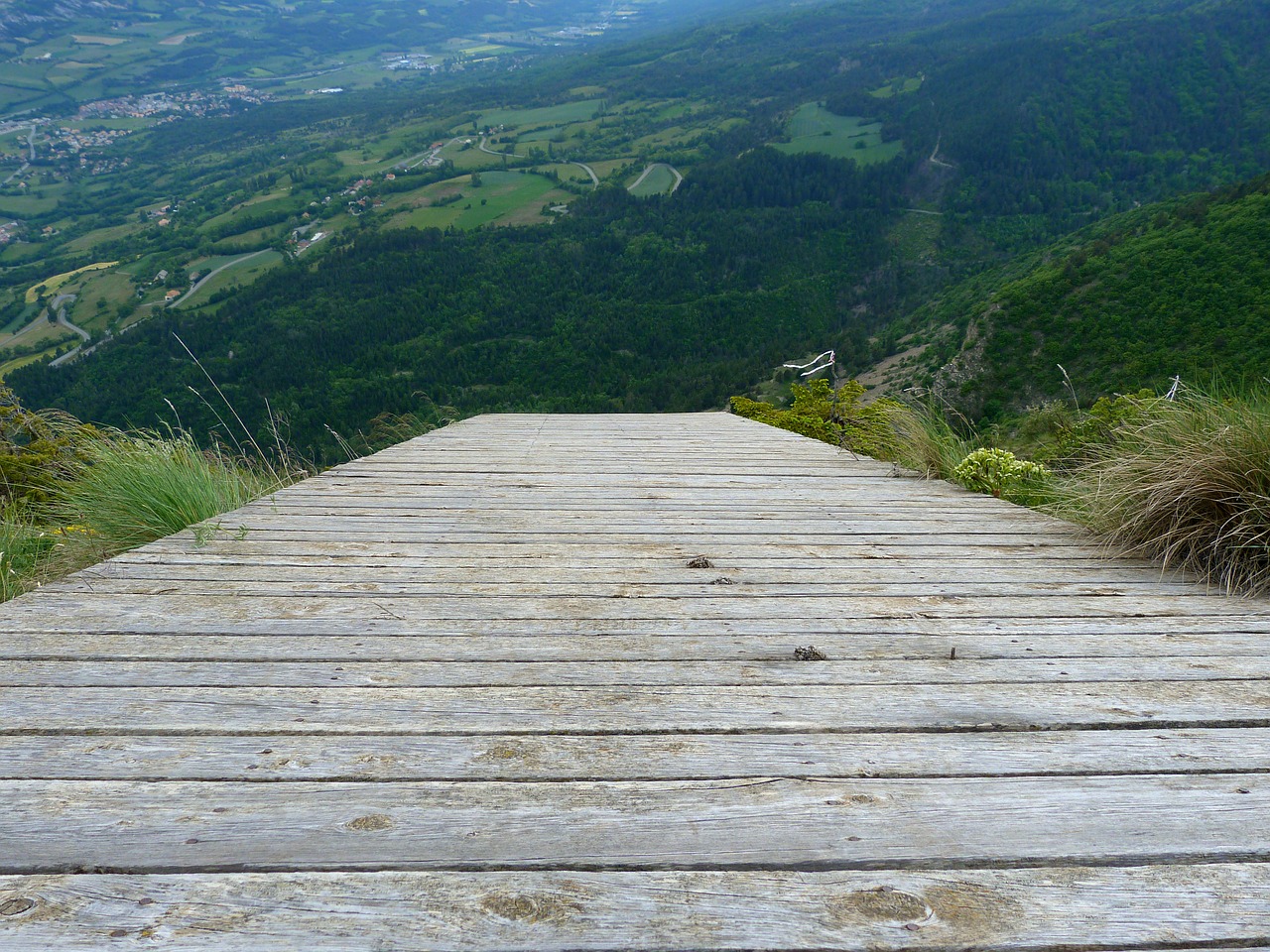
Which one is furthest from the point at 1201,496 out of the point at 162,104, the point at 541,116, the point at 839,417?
the point at 162,104

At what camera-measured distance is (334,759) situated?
1228mm

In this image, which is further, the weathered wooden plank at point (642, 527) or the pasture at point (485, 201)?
the pasture at point (485, 201)

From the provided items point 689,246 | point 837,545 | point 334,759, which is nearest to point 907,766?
→ point 334,759

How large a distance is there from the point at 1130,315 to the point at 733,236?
51.8 meters

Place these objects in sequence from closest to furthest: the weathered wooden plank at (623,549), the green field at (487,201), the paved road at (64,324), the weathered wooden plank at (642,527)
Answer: the weathered wooden plank at (623,549) < the weathered wooden plank at (642,527) < the paved road at (64,324) < the green field at (487,201)

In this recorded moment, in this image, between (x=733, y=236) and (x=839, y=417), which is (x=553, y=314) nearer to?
(x=733, y=236)

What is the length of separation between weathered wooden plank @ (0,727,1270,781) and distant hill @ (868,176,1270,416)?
3720 centimetres

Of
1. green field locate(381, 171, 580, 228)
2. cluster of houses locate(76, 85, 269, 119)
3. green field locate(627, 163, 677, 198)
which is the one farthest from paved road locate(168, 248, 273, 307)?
cluster of houses locate(76, 85, 269, 119)

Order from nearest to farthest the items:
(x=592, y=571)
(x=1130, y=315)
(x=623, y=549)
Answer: (x=592, y=571), (x=623, y=549), (x=1130, y=315)

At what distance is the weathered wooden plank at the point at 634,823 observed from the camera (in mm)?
1005

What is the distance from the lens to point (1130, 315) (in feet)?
139

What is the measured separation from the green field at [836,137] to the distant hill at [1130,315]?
59290 mm

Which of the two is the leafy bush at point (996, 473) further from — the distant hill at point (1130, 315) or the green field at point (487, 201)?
the green field at point (487, 201)

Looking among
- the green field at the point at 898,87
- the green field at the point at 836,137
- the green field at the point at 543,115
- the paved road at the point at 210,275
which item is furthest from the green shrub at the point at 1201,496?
the green field at the point at 543,115
